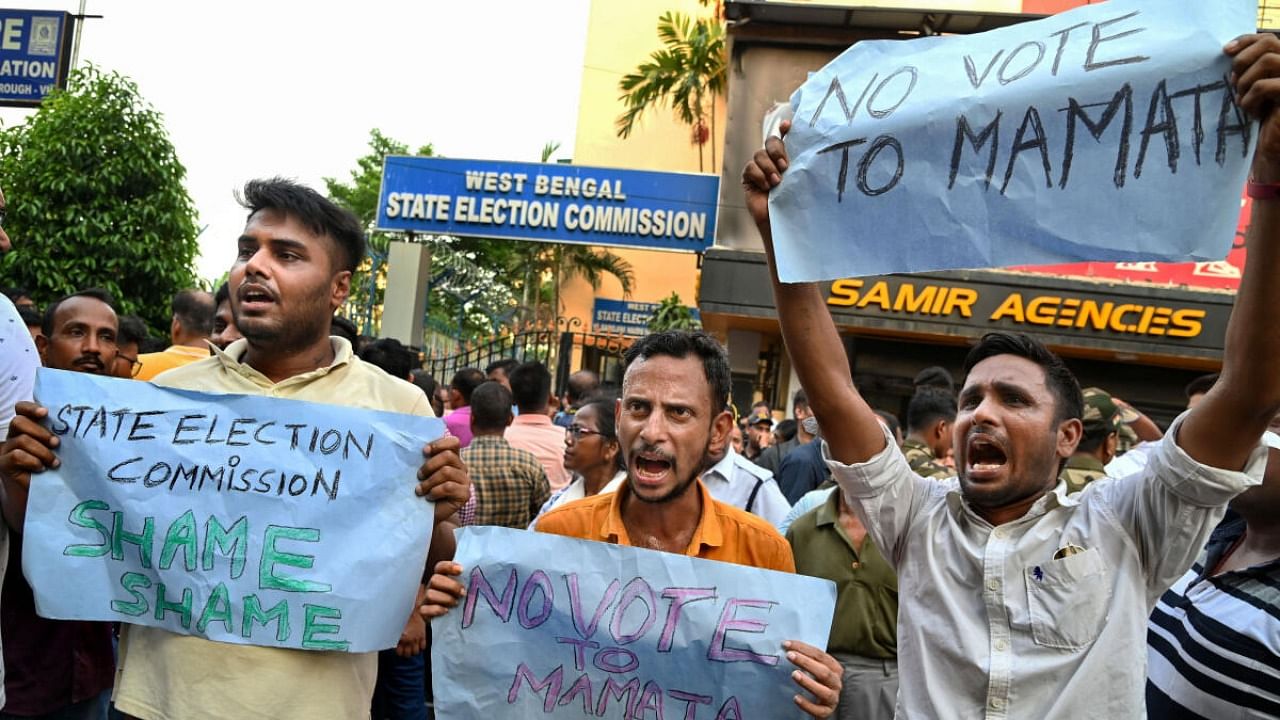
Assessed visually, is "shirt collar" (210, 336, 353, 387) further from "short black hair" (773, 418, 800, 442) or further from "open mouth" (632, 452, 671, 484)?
"short black hair" (773, 418, 800, 442)

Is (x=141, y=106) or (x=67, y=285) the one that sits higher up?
(x=141, y=106)

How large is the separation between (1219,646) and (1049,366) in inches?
36.7

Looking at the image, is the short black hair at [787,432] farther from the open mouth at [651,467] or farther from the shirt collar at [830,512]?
the open mouth at [651,467]

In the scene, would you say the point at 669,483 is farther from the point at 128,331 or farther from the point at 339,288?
the point at 128,331

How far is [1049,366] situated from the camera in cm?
251

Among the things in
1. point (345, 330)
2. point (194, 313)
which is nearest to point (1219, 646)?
point (345, 330)

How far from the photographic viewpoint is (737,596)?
8.20ft

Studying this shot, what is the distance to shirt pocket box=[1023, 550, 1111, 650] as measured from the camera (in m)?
2.25

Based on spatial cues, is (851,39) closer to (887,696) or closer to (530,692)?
(887,696)

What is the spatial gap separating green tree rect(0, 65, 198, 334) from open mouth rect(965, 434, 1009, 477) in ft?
33.9

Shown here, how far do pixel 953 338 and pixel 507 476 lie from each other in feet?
39.5

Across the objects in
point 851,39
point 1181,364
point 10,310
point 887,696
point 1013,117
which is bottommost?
point 887,696

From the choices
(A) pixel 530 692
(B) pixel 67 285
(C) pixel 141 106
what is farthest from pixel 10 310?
(C) pixel 141 106

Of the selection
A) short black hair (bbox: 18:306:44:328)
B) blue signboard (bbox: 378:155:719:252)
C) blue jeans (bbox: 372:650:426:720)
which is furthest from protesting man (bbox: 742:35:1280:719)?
blue signboard (bbox: 378:155:719:252)
